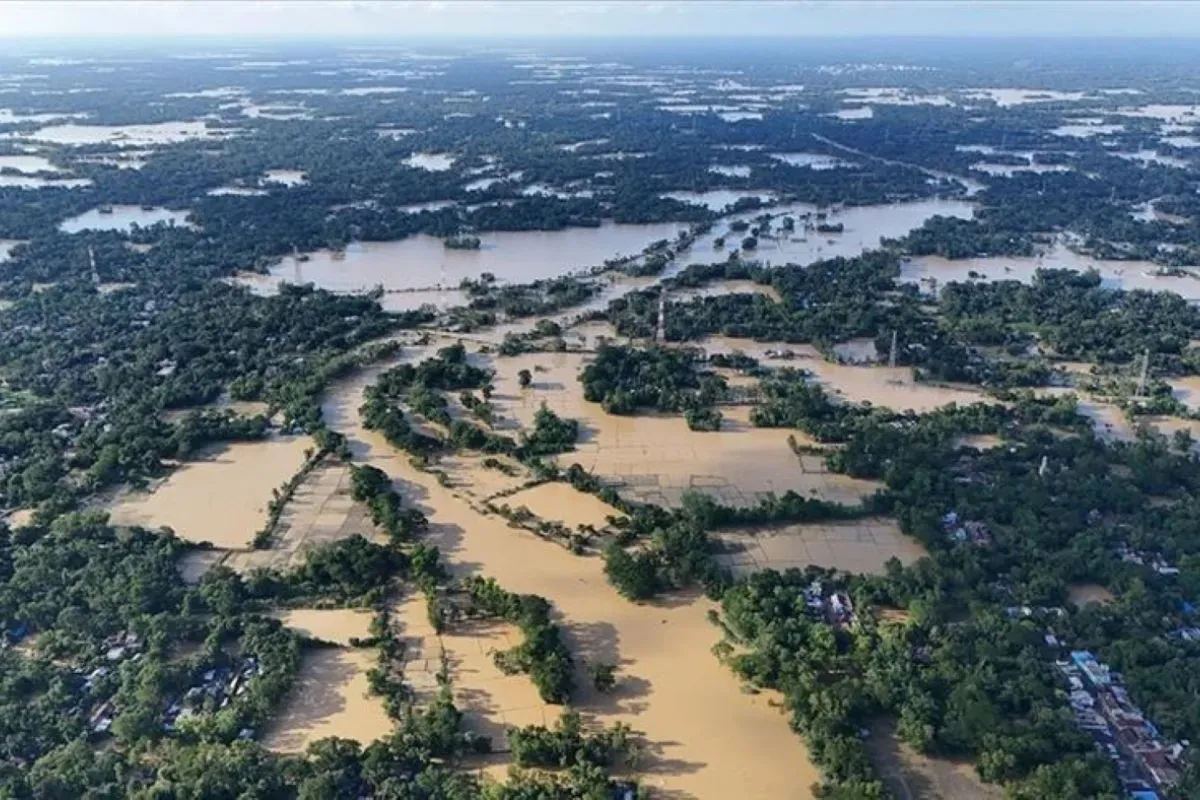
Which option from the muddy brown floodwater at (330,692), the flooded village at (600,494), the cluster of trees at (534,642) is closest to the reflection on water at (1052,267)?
the flooded village at (600,494)

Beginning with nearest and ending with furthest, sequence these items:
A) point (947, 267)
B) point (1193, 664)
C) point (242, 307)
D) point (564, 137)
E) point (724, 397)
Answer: point (1193, 664) < point (724, 397) < point (242, 307) < point (947, 267) < point (564, 137)

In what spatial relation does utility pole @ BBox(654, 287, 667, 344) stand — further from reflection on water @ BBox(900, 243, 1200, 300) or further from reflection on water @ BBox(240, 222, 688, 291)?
reflection on water @ BBox(900, 243, 1200, 300)

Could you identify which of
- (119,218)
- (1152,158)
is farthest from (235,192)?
(1152,158)

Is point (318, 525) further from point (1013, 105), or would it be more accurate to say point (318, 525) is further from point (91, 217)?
point (1013, 105)

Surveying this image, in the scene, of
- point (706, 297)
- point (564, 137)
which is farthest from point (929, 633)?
point (564, 137)

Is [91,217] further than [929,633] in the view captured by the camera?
Yes

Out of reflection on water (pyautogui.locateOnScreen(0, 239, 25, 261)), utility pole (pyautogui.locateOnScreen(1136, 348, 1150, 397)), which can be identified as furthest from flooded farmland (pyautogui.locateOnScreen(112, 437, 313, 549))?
reflection on water (pyautogui.locateOnScreen(0, 239, 25, 261))

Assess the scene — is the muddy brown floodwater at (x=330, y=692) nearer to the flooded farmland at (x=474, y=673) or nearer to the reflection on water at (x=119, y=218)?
the flooded farmland at (x=474, y=673)
